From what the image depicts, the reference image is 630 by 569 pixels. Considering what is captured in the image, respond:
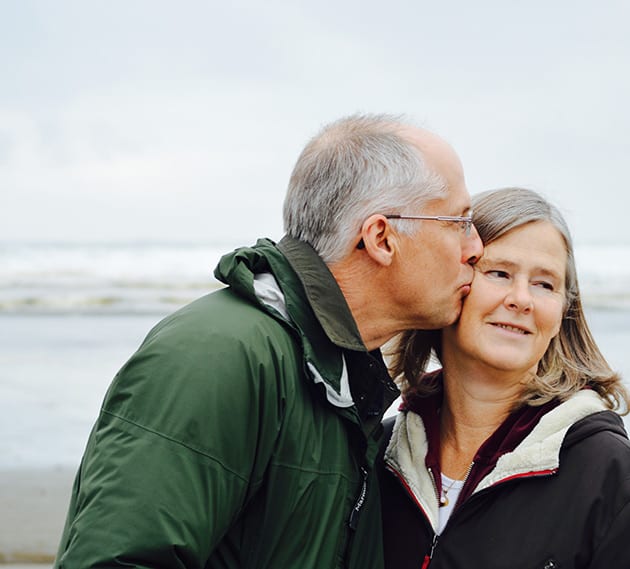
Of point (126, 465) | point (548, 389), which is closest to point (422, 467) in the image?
point (548, 389)

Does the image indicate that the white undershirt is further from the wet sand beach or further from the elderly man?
the wet sand beach

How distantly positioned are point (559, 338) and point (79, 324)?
14.6 metres

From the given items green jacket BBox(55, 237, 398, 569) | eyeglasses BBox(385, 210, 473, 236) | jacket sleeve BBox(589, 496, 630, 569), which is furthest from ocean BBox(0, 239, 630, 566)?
jacket sleeve BBox(589, 496, 630, 569)

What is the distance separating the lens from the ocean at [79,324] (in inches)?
345

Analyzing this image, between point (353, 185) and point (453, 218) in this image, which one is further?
point (453, 218)

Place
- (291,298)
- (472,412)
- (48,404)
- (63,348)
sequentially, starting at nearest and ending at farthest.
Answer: (291,298), (472,412), (48,404), (63,348)

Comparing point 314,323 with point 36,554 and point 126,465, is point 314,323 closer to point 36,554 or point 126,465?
point 126,465

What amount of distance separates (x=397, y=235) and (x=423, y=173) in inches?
8.2

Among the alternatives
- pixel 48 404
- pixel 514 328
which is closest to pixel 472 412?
pixel 514 328

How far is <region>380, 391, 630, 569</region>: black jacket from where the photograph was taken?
96.8 inches

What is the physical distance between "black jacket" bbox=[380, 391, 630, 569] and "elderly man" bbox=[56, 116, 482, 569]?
178 millimetres

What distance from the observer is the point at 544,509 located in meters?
2.57

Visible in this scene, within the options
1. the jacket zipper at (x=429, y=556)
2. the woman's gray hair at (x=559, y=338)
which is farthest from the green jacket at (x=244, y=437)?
the woman's gray hair at (x=559, y=338)

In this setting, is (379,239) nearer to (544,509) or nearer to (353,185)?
(353,185)
